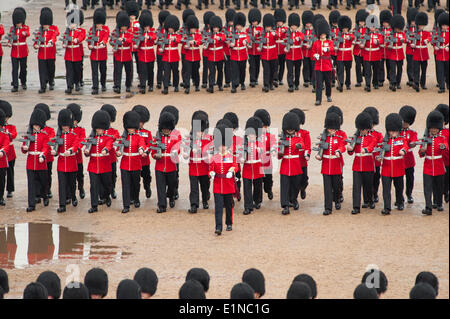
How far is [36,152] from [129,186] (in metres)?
1.21

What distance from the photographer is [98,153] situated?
12188mm

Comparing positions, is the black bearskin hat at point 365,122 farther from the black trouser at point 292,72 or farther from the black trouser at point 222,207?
the black trouser at point 292,72

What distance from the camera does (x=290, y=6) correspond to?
21828 mm

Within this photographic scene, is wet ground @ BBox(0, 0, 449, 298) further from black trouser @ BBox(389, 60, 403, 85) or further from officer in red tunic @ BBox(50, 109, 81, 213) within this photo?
black trouser @ BBox(389, 60, 403, 85)

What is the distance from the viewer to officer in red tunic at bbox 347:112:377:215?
12.0 m

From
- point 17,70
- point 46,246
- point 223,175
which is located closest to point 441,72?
point 223,175

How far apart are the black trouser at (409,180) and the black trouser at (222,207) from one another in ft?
7.42

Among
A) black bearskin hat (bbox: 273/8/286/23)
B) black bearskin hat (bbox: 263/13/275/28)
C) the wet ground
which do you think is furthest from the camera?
Answer: black bearskin hat (bbox: 273/8/286/23)

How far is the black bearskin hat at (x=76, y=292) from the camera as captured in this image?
7954mm

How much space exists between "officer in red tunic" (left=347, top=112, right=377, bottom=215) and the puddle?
115 inches

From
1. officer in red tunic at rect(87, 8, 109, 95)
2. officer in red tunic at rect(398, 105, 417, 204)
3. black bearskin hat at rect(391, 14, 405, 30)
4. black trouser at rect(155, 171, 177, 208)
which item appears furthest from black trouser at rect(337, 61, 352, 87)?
black trouser at rect(155, 171, 177, 208)
